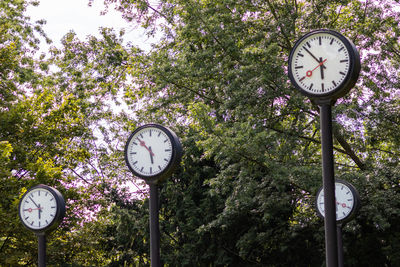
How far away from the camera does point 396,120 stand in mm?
12891

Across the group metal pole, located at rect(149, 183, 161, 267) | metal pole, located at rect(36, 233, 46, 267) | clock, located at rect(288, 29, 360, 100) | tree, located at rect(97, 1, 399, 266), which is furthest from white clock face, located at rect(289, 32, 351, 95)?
tree, located at rect(97, 1, 399, 266)

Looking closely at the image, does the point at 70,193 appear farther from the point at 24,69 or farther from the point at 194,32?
the point at 24,69

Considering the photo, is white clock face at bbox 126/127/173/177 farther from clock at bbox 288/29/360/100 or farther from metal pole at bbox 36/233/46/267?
metal pole at bbox 36/233/46/267

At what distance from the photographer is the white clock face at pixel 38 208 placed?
6.88 meters

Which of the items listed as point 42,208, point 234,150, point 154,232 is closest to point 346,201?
point 234,150

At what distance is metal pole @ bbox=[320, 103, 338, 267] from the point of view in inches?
178

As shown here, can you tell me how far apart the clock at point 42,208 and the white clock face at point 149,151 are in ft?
6.01

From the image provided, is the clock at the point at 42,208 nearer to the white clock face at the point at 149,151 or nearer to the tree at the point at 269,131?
the white clock face at the point at 149,151

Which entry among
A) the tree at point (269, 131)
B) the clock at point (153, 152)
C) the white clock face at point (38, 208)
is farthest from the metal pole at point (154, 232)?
the tree at point (269, 131)

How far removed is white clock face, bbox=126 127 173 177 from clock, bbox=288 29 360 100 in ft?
4.43

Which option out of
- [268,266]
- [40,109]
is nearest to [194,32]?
[40,109]

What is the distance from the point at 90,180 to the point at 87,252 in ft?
15.7

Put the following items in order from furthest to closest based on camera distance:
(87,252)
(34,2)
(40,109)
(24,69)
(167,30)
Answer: (34,2) → (24,69) → (167,30) → (87,252) → (40,109)

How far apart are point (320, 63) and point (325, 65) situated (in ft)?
0.15
